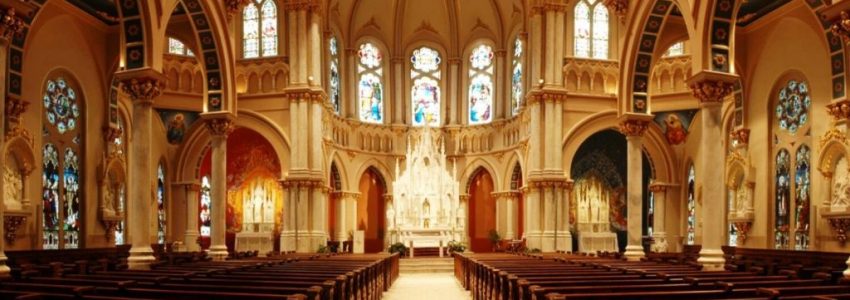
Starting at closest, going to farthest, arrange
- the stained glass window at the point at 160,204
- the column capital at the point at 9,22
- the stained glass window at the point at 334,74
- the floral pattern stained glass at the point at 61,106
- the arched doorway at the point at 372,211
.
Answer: the column capital at the point at 9,22 < the floral pattern stained glass at the point at 61,106 < the stained glass window at the point at 160,204 < the stained glass window at the point at 334,74 < the arched doorway at the point at 372,211

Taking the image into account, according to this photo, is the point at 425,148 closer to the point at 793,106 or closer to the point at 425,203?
the point at 425,203

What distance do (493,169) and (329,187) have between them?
9465 mm

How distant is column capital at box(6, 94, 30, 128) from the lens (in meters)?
23.3

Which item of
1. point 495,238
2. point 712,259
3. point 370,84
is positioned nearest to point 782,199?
point 712,259

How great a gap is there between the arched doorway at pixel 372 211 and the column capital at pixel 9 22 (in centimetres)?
3288

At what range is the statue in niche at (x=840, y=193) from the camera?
76.7 ft

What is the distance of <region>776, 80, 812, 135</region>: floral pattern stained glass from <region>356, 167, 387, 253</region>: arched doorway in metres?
23.8

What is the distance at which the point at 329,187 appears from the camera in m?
40.8

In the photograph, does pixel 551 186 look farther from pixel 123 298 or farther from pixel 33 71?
pixel 123 298

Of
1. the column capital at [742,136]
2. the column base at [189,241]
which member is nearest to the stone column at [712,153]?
the column capital at [742,136]

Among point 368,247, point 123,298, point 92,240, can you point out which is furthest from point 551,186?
point 123,298

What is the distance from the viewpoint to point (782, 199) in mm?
27406

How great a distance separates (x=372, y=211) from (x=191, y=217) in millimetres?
12162

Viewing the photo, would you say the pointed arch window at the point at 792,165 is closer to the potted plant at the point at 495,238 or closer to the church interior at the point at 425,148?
the church interior at the point at 425,148
